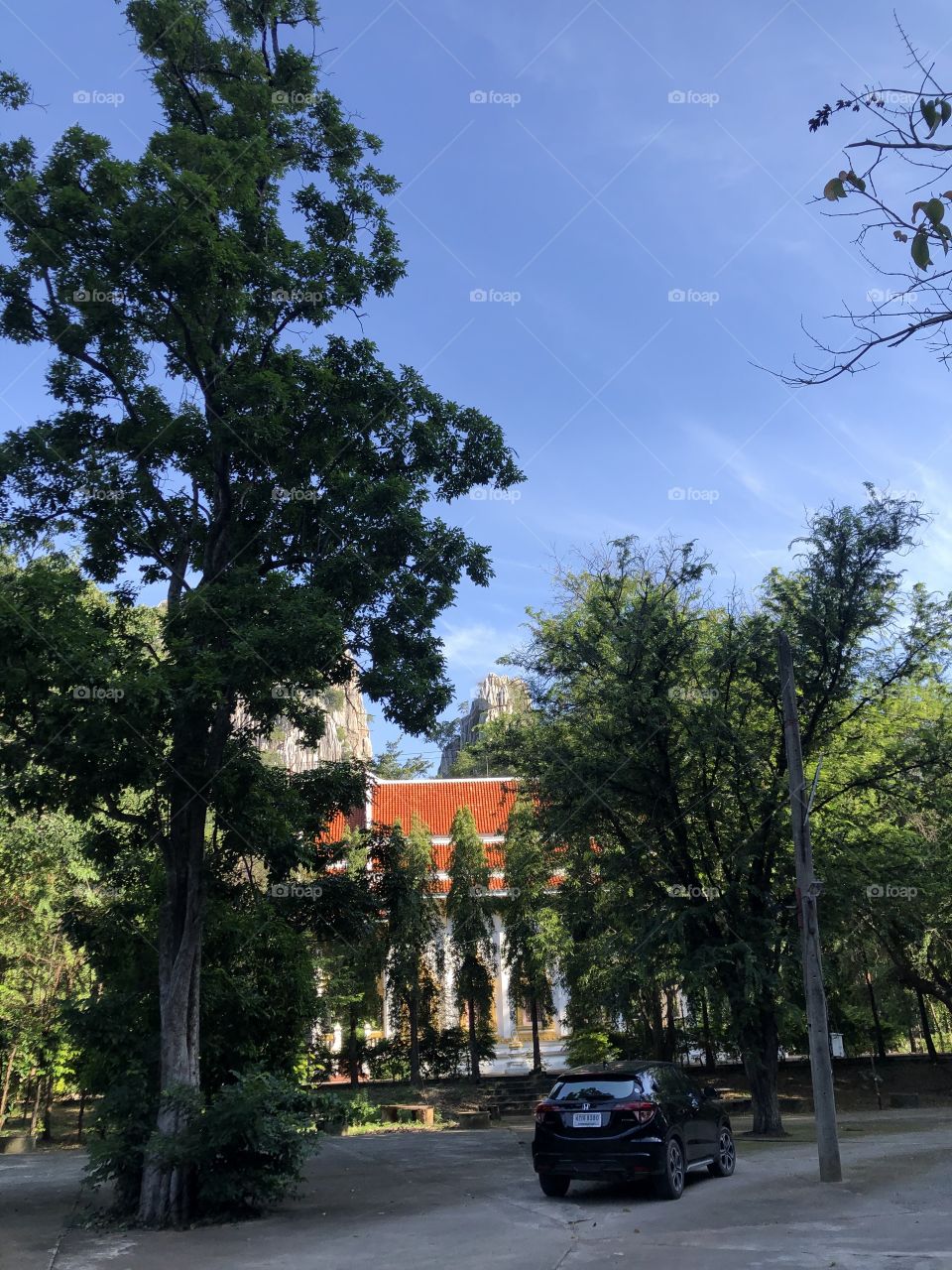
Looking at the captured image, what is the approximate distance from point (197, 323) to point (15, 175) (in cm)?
304

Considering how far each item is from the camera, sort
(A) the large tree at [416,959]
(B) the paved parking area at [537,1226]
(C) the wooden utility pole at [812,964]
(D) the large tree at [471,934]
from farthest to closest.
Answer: (D) the large tree at [471,934]
(A) the large tree at [416,959]
(C) the wooden utility pole at [812,964]
(B) the paved parking area at [537,1226]

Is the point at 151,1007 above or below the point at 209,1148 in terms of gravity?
above

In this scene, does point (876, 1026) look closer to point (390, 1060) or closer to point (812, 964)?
point (390, 1060)

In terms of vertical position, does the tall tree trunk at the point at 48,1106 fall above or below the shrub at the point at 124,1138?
below

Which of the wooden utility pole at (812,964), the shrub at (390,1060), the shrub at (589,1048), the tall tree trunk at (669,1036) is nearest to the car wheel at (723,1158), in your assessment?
the wooden utility pole at (812,964)

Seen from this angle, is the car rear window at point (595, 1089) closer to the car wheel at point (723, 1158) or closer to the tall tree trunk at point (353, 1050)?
the car wheel at point (723, 1158)

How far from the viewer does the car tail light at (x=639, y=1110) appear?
36.6 ft

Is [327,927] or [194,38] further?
[327,927]

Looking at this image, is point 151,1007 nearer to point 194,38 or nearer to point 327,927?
point 327,927

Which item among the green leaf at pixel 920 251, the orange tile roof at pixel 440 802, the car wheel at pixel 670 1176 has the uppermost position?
the orange tile roof at pixel 440 802

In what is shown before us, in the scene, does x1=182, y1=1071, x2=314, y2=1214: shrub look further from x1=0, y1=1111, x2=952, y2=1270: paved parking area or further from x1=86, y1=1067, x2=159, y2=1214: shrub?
x1=86, y1=1067, x2=159, y2=1214: shrub

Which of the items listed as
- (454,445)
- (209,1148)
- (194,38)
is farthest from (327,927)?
(194,38)

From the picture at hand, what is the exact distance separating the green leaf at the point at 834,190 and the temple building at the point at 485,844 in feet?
68.0

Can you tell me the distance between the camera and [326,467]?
13.4 meters
